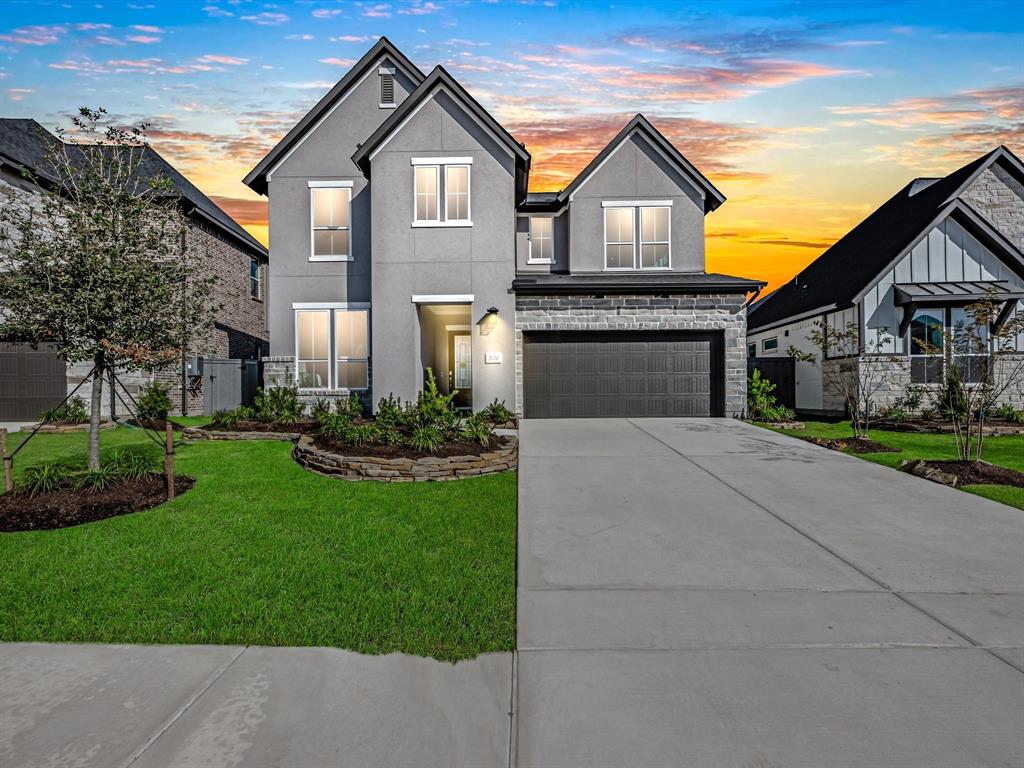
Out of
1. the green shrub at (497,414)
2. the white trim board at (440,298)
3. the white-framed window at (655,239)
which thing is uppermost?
the white-framed window at (655,239)

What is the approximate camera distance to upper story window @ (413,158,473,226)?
47.7 ft

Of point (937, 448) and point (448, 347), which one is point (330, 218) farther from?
point (937, 448)

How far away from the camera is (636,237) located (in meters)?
17.2

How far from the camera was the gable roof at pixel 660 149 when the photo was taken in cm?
1681

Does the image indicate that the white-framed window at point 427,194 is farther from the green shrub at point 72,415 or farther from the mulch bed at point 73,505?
the green shrub at point 72,415

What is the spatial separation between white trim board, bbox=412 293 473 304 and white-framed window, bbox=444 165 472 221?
195 cm

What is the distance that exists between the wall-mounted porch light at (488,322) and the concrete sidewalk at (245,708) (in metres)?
11.7

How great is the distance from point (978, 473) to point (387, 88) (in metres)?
16.2

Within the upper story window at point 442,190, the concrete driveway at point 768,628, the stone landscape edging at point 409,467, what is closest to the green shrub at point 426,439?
the stone landscape edging at point 409,467

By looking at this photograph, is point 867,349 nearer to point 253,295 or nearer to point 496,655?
point 496,655

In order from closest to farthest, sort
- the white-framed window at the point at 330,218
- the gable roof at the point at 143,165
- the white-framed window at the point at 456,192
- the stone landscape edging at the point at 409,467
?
the stone landscape edging at the point at 409,467, the white-framed window at the point at 456,192, the white-framed window at the point at 330,218, the gable roof at the point at 143,165

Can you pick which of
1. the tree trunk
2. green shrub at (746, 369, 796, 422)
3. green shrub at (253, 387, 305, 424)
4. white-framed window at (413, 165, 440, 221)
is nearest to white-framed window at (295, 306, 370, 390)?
green shrub at (253, 387, 305, 424)

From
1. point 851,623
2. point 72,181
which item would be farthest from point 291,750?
point 72,181

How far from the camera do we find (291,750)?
2590 mm
